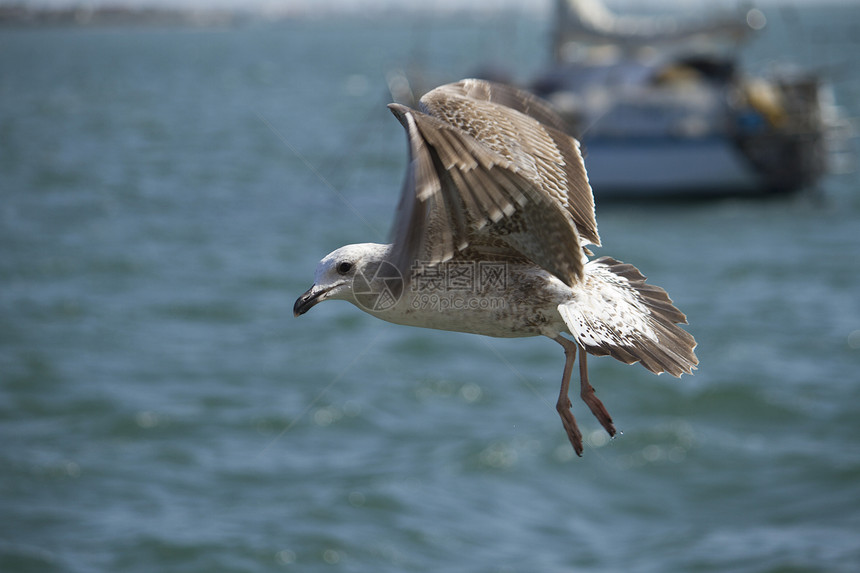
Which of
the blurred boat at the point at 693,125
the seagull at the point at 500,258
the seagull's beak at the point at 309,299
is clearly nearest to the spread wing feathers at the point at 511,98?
the seagull at the point at 500,258

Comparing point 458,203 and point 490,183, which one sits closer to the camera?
point 490,183

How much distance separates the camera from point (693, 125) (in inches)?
917

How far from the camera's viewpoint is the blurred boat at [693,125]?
76.4ft

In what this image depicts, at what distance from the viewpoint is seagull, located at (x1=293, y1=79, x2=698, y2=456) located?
12.8 ft

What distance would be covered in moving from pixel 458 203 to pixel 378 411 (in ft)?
40.0

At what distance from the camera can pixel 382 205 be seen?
2447 cm

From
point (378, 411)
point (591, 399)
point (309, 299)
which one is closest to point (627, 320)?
point (591, 399)

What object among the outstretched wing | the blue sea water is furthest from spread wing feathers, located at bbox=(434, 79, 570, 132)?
the blue sea water

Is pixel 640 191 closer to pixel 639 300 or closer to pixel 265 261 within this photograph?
pixel 265 261

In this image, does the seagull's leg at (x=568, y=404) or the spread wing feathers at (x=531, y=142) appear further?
the spread wing feathers at (x=531, y=142)

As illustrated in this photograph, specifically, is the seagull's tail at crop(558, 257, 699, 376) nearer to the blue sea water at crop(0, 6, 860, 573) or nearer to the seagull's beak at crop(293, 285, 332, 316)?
the seagull's beak at crop(293, 285, 332, 316)

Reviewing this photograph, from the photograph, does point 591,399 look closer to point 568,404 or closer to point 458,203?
point 568,404

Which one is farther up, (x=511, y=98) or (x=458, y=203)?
(x=511, y=98)

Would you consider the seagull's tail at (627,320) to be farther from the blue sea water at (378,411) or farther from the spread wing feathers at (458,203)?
the blue sea water at (378,411)
